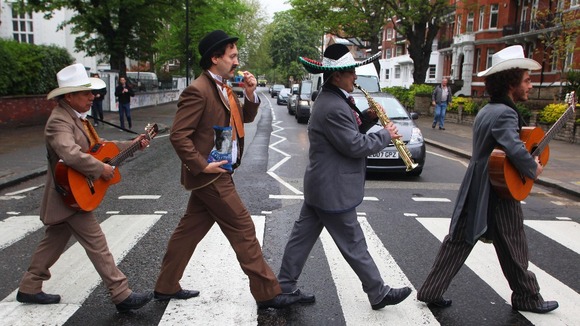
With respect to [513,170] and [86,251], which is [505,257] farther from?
[86,251]

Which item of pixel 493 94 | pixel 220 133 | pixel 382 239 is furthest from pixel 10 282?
pixel 493 94

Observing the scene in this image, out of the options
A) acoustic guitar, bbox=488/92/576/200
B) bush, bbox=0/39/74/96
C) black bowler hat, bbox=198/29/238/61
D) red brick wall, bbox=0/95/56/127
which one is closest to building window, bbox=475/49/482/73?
→ bush, bbox=0/39/74/96

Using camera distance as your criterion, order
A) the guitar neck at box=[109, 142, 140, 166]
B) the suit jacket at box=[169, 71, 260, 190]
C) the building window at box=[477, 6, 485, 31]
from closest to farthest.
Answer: the suit jacket at box=[169, 71, 260, 190] < the guitar neck at box=[109, 142, 140, 166] < the building window at box=[477, 6, 485, 31]

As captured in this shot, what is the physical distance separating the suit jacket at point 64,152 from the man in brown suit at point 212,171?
24.3 inches

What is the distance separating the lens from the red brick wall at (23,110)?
1602 centimetres

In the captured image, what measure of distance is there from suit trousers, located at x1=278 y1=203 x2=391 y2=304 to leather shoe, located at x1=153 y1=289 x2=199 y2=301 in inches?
27.9

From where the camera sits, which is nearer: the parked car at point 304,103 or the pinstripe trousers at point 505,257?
the pinstripe trousers at point 505,257

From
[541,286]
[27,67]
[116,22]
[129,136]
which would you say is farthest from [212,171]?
[116,22]

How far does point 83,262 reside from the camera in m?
4.65

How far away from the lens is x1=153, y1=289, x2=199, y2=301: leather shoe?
382 centimetres

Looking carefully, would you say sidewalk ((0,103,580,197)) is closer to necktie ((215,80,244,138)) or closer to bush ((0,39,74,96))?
bush ((0,39,74,96))

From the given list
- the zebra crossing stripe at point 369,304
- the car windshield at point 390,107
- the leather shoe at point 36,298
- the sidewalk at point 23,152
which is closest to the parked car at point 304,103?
the sidewalk at point 23,152

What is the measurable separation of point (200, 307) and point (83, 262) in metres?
1.56

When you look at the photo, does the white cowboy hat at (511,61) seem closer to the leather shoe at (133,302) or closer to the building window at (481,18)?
the leather shoe at (133,302)
